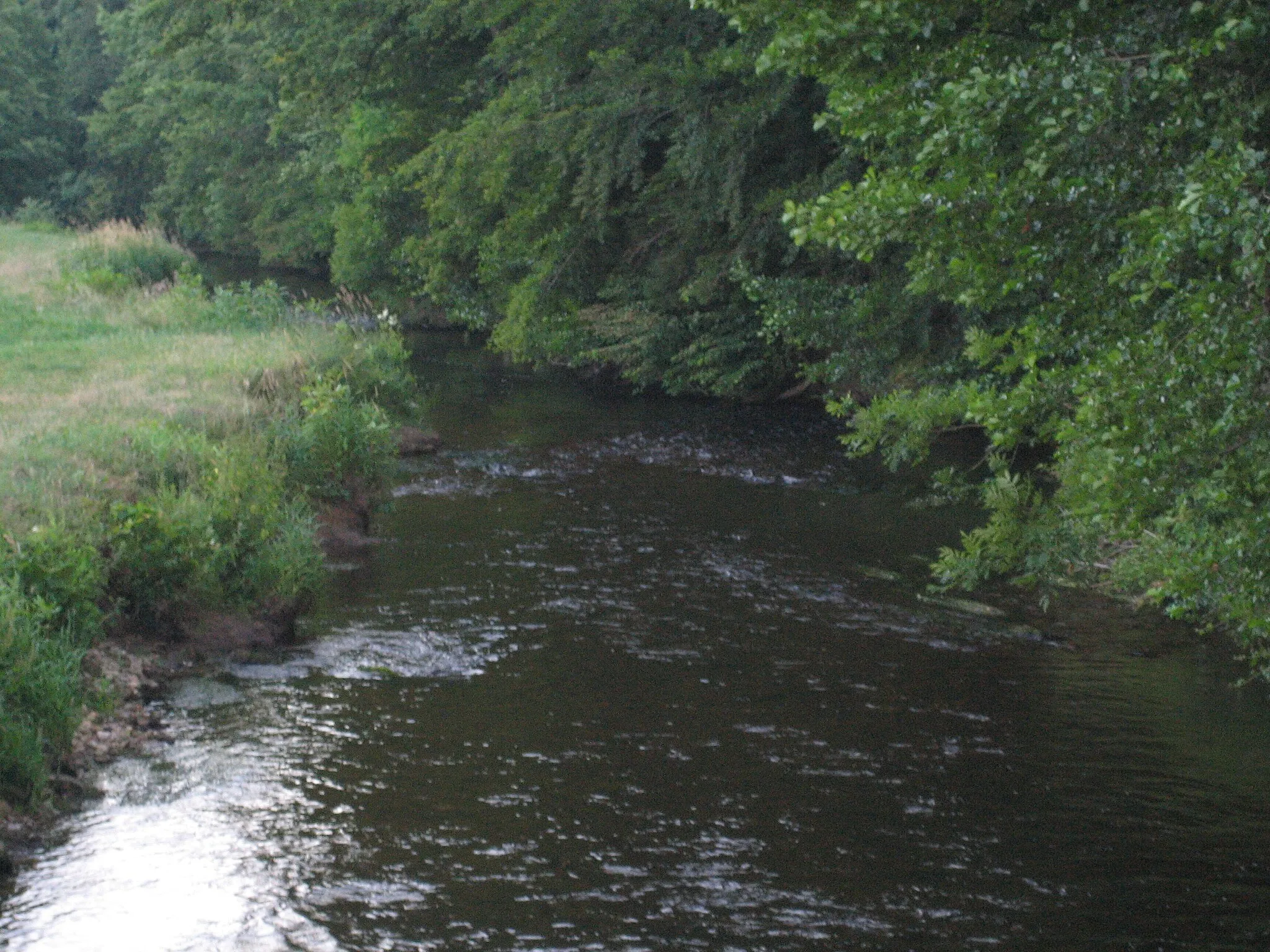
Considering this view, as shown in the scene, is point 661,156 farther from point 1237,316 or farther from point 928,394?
point 1237,316

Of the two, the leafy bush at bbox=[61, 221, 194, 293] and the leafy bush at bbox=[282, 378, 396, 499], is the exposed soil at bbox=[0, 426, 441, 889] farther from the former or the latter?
the leafy bush at bbox=[61, 221, 194, 293]

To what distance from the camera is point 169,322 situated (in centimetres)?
1831

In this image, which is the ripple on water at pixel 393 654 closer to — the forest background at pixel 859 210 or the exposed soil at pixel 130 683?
the exposed soil at pixel 130 683

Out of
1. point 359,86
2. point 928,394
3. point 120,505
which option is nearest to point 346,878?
point 120,505

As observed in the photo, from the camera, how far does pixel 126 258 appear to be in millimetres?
25391

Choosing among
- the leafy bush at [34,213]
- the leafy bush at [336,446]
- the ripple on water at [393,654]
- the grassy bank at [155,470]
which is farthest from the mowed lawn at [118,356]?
the leafy bush at [34,213]

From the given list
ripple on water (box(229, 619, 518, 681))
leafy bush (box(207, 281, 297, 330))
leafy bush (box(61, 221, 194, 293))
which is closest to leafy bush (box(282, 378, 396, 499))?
ripple on water (box(229, 619, 518, 681))

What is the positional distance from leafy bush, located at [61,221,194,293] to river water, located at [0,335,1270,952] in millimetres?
12372

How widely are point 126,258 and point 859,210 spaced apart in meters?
21.2

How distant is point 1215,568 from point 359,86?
21.7 metres

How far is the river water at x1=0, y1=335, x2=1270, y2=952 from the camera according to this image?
5895 mm

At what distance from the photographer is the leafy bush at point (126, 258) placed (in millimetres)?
22531

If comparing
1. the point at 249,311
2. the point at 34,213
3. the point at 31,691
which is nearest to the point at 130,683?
the point at 31,691

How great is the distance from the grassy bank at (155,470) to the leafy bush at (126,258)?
3.62 meters
